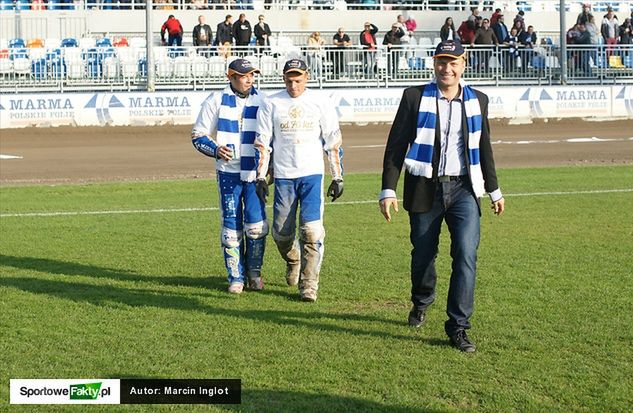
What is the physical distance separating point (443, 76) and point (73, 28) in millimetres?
32247

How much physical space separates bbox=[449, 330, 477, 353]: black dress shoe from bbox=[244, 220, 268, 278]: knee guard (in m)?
2.80

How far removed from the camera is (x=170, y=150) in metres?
26.2

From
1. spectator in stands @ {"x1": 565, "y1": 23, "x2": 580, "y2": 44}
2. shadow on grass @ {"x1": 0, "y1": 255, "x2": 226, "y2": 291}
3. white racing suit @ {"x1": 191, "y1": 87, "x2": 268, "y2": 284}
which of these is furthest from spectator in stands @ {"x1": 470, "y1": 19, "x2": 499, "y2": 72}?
white racing suit @ {"x1": 191, "y1": 87, "x2": 268, "y2": 284}

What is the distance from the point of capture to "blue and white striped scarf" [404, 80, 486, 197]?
8.10 meters

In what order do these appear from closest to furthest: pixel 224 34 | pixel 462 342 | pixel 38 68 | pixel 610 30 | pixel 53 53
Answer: pixel 462 342 < pixel 38 68 < pixel 53 53 < pixel 224 34 < pixel 610 30

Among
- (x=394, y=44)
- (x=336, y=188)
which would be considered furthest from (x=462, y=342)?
(x=394, y=44)

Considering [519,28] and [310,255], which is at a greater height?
[519,28]

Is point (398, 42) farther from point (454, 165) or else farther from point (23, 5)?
point (454, 165)

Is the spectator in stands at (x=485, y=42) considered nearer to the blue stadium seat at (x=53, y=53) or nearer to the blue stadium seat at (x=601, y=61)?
the blue stadium seat at (x=601, y=61)

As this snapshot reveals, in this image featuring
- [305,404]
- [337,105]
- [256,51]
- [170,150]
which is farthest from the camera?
[256,51]

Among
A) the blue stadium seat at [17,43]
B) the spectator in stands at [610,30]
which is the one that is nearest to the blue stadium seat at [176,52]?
the blue stadium seat at [17,43]

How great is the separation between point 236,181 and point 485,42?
25958 mm

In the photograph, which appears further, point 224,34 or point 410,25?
point 410,25

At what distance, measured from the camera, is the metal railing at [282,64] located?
31406 mm
